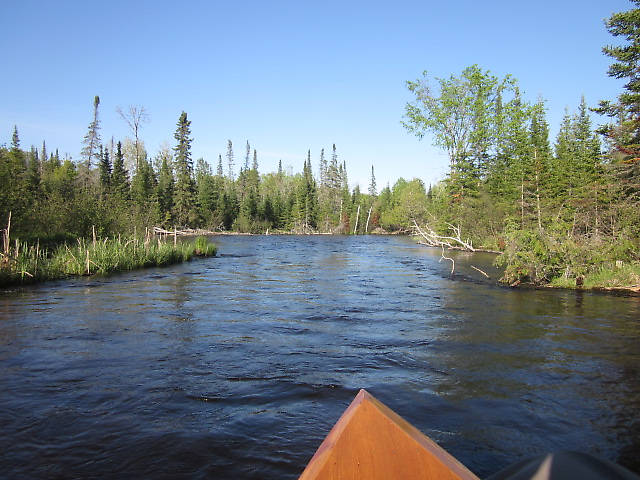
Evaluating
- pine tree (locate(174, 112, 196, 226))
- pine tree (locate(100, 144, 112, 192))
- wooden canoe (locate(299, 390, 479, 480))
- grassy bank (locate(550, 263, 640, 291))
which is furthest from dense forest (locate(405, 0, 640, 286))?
pine tree (locate(100, 144, 112, 192))

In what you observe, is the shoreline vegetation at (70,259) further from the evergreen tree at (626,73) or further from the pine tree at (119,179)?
the pine tree at (119,179)

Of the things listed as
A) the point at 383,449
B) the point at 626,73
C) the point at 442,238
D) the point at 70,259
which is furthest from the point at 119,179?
the point at 383,449

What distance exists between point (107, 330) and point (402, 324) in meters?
6.02

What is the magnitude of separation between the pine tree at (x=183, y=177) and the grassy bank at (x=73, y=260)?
34.0 metres

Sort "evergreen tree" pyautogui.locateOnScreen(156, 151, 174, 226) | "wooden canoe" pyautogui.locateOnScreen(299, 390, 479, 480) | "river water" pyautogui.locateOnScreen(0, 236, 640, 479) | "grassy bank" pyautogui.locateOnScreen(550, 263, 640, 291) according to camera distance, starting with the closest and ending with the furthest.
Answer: "wooden canoe" pyautogui.locateOnScreen(299, 390, 479, 480) < "river water" pyautogui.locateOnScreen(0, 236, 640, 479) < "grassy bank" pyautogui.locateOnScreen(550, 263, 640, 291) < "evergreen tree" pyautogui.locateOnScreen(156, 151, 174, 226)

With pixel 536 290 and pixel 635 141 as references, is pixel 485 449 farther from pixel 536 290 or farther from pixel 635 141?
pixel 635 141

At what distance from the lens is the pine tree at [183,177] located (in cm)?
5366

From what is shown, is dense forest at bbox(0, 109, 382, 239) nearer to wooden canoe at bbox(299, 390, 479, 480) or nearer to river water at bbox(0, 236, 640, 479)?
river water at bbox(0, 236, 640, 479)

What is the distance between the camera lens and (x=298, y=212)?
2933 inches

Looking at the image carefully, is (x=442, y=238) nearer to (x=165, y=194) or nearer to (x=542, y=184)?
(x=542, y=184)

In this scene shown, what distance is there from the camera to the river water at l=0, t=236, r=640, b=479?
405 cm

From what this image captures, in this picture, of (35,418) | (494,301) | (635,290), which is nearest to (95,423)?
(35,418)

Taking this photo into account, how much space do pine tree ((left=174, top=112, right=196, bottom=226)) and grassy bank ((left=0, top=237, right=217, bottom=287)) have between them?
112 feet

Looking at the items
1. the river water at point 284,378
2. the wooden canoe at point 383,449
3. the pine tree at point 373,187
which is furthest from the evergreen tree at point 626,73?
the pine tree at point 373,187
